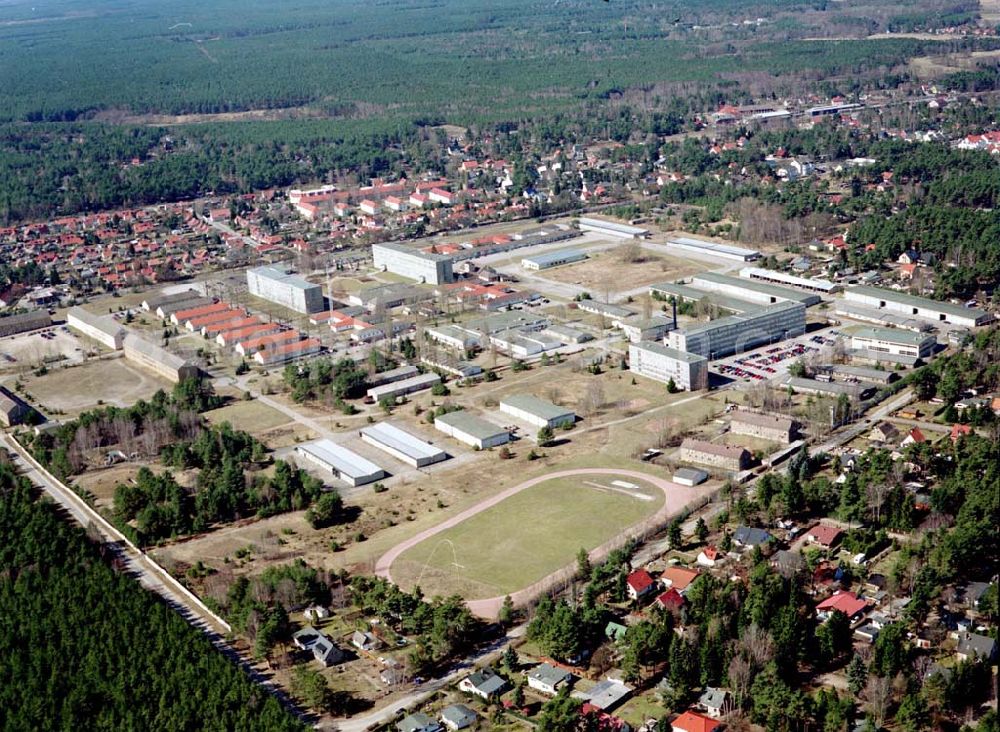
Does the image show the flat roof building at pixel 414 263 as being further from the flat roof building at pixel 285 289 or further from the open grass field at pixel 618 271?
the flat roof building at pixel 285 289

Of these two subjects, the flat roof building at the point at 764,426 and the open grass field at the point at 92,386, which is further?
the open grass field at the point at 92,386

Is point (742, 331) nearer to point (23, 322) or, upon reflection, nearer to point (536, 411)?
point (536, 411)

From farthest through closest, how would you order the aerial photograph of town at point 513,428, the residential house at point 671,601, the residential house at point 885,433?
1. the residential house at point 885,433
2. the residential house at point 671,601
3. the aerial photograph of town at point 513,428

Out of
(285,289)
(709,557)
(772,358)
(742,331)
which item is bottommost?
(709,557)


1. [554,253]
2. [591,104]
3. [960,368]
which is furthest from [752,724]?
[591,104]

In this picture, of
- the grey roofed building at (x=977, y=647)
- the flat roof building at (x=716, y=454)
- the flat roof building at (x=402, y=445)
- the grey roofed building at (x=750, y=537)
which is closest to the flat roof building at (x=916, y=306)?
the flat roof building at (x=716, y=454)

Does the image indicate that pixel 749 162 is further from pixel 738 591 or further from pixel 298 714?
pixel 298 714

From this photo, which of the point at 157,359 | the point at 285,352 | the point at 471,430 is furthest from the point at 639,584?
the point at 157,359
